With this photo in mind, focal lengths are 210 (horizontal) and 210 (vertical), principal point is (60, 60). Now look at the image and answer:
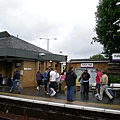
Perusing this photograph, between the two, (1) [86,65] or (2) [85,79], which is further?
(1) [86,65]

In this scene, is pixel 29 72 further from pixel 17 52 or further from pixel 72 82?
pixel 72 82

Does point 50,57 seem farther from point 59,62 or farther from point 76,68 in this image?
point 76,68

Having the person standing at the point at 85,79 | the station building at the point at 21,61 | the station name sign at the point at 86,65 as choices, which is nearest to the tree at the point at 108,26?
the station name sign at the point at 86,65

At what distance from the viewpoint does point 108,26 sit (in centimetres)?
2184

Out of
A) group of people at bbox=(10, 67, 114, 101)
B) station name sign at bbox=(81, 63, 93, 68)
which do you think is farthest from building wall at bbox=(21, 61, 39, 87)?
station name sign at bbox=(81, 63, 93, 68)

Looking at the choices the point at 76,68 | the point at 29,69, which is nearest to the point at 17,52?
the point at 29,69

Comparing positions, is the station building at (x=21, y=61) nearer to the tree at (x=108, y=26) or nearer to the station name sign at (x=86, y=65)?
the station name sign at (x=86, y=65)

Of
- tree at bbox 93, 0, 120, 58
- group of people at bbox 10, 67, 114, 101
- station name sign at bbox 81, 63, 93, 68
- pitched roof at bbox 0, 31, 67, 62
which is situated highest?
A: tree at bbox 93, 0, 120, 58

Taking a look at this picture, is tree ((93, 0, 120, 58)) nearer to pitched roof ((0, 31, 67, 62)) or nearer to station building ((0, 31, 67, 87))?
pitched roof ((0, 31, 67, 62))

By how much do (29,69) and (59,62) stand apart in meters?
7.31

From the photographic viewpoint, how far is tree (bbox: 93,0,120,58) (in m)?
21.5

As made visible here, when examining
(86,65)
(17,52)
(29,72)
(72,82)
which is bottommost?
(72,82)

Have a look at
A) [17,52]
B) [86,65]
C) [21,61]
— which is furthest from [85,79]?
[21,61]

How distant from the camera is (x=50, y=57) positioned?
2331cm
